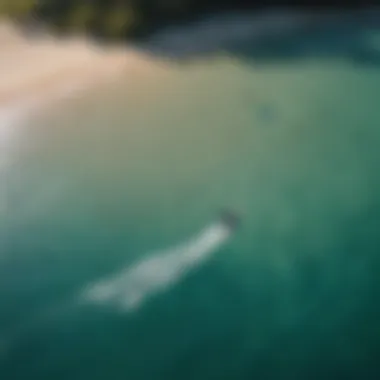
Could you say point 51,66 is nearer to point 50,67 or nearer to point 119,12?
point 50,67

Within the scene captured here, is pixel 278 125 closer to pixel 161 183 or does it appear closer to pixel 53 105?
pixel 161 183

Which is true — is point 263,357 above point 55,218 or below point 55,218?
below

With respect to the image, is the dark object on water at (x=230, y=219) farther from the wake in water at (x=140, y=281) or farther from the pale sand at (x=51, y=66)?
the pale sand at (x=51, y=66)

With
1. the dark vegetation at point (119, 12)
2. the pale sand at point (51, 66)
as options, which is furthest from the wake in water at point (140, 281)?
the dark vegetation at point (119, 12)

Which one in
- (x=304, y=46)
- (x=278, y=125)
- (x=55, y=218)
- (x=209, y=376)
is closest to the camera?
(x=209, y=376)

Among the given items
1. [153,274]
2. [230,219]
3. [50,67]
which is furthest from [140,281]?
[50,67]

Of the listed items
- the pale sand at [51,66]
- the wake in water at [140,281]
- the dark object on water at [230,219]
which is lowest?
the wake in water at [140,281]

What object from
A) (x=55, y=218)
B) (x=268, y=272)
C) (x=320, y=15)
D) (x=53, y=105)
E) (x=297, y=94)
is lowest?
(x=268, y=272)

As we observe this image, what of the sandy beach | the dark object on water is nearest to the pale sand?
the sandy beach

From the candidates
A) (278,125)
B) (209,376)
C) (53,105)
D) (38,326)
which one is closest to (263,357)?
(209,376)
